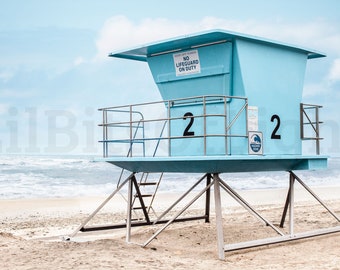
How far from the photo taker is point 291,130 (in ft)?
44.0

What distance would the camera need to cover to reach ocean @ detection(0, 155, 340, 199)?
111 feet

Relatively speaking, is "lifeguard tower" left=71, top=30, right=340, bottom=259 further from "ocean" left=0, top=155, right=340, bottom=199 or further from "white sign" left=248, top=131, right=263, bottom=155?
"ocean" left=0, top=155, right=340, bottom=199

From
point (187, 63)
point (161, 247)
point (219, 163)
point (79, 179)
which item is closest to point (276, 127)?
point (219, 163)

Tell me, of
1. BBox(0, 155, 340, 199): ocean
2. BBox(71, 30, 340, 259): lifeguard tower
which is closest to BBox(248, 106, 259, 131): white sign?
BBox(71, 30, 340, 259): lifeguard tower

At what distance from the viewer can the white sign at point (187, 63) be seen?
12570 mm

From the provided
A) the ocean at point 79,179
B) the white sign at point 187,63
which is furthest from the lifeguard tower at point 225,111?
the ocean at point 79,179

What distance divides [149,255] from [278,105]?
406 cm

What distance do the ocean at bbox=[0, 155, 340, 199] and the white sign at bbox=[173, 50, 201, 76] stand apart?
751 inches

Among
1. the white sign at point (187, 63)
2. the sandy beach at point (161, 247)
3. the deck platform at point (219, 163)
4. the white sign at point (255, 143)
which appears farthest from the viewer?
the white sign at point (187, 63)

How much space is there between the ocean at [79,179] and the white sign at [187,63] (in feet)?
62.6

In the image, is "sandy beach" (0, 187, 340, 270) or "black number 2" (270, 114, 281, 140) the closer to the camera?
"sandy beach" (0, 187, 340, 270)

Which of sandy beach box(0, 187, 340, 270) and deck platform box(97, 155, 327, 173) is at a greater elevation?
deck platform box(97, 155, 327, 173)

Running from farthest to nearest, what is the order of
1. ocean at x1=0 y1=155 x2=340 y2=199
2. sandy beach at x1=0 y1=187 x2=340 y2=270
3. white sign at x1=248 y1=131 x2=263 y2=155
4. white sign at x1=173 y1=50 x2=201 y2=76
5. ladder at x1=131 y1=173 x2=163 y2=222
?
ocean at x1=0 y1=155 x2=340 y2=199, ladder at x1=131 y1=173 x2=163 y2=222, white sign at x1=173 y1=50 x2=201 y2=76, white sign at x1=248 y1=131 x2=263 y2=155, sandy beach at x1=0 y1=187 x2=340 y2=270

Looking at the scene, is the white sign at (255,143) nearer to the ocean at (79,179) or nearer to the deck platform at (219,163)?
the deck platform at (219,163)
